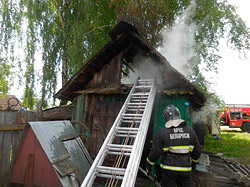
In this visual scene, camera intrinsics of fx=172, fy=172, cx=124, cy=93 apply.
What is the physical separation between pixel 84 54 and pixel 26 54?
3378mm

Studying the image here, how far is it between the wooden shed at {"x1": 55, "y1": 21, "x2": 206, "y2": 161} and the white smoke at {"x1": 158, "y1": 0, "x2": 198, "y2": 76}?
5.09 metres

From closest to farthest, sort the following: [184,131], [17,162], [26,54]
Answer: [184,131]
[17,162]
[26,54]

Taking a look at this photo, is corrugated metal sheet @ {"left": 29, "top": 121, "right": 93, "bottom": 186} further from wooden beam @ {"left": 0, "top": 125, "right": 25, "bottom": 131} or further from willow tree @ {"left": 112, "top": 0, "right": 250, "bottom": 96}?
willow tree @ {"left": 112, "top": 0, "right": 250, "bottom": 96}

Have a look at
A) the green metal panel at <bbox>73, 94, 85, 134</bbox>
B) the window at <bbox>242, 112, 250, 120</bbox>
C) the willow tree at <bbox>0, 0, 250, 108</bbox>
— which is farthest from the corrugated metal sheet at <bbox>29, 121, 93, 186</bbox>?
the window at <bbox>242, 112, 250, 120</bbox>

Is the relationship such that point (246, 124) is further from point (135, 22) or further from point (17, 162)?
point (17, 162)

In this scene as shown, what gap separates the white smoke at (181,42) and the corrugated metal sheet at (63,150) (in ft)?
29.4

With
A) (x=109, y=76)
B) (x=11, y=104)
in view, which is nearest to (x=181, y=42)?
(x=109, y=76)

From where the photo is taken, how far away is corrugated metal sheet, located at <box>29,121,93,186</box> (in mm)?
3084

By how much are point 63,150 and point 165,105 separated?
342 centimetres

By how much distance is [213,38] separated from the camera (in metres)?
11.6

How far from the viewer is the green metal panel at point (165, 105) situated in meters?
5.37

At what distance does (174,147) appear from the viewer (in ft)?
9.73

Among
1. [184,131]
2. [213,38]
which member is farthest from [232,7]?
[184,131]

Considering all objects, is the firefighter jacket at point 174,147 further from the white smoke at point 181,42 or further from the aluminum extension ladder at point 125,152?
the white smoke at point 181,42
